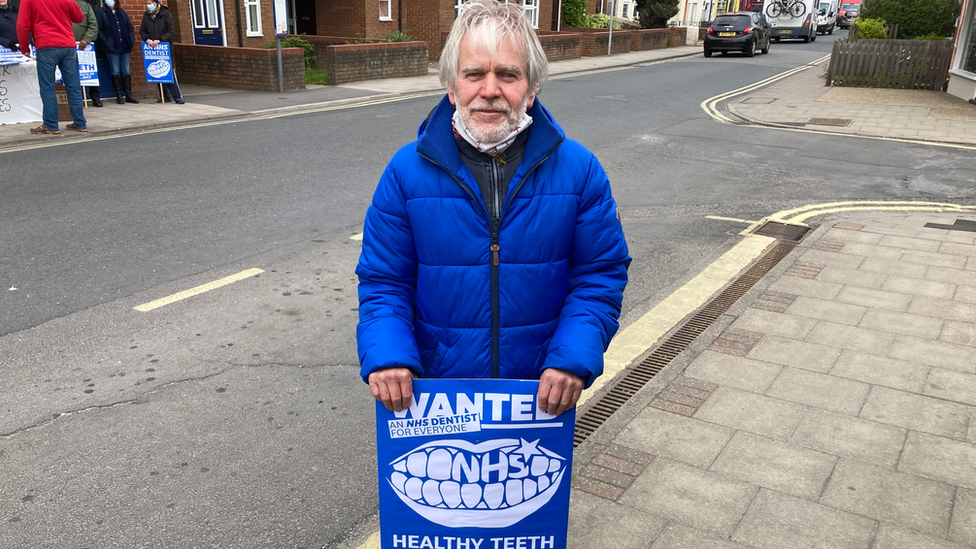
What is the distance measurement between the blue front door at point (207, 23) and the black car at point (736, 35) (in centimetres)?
2027

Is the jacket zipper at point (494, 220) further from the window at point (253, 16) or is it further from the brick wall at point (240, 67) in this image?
the window at point (253, 16)

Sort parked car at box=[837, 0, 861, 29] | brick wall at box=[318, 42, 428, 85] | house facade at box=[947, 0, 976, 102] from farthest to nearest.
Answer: parked car at box=[837, 0, 861, 29] < brick wall at box=[318, 42, 428, 85] < house facade at box=[947, 0, 976, 102]

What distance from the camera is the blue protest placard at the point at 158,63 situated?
1538 cm

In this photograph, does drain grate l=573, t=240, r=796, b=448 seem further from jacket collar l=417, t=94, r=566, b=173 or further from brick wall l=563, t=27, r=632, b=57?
brick wall l=563, t=27, r=632, b=57

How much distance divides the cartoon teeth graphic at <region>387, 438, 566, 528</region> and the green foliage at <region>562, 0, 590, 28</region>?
3720 cm

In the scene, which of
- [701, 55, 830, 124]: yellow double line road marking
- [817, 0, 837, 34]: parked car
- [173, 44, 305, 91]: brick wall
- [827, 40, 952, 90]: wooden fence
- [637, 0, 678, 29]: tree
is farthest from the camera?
[817, 0, 837, 34]: parked car

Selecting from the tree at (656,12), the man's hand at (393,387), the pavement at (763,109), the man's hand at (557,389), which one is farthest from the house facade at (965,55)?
the tree at (656,12)

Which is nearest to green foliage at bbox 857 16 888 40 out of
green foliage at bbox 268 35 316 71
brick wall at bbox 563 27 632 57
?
brick wall at bbox 563 27 632 57

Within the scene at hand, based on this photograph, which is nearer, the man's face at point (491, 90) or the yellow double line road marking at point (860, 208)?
the man's face at point (491, 90)

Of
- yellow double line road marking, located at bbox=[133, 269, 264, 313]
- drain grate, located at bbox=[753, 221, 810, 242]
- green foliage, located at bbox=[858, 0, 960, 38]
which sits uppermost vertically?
green foliage, located at bbox=[858, 0, 960, 38]

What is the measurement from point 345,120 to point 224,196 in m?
5.70

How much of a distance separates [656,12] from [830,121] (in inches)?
1059

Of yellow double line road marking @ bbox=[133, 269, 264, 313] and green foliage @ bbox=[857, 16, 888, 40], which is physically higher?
green foliage @ bbox=[857, 16, 888, 40]

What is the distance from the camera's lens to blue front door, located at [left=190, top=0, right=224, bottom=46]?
853 inches
